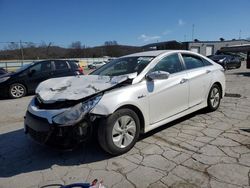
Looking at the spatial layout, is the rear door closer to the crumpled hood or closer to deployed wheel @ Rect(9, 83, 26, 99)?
the crumpled hood

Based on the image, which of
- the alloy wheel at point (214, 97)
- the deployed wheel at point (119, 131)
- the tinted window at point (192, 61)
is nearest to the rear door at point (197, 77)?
the tinted window at point (192, 61)

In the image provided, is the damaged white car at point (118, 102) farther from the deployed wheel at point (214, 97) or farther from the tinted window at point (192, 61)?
the deployed wheel at point (214, 97)

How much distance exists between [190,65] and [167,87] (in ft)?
3.63

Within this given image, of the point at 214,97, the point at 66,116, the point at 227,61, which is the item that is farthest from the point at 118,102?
the point at 227,61

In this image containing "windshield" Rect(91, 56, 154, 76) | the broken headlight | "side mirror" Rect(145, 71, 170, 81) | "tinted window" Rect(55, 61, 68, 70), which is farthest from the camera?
"tinted window" Rect(55, 61, 68, 70)

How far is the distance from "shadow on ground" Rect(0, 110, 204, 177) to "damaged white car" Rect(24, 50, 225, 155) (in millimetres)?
367

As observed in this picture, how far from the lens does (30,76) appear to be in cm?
955

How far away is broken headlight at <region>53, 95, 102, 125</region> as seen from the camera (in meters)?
3.17

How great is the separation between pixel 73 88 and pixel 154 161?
1.63 meters

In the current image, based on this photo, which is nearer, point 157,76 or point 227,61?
point 157,76

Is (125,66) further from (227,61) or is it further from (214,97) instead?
(227,61)

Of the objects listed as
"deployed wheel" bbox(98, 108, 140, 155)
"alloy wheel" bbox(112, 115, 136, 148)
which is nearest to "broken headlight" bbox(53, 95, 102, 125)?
"deployed wheel" bbox(98, 108, 140, 155)

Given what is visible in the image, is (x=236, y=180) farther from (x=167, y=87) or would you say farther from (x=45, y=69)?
(x=45, y=69)

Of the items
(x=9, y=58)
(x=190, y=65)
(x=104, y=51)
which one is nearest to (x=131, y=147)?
(x=190, y=65)
